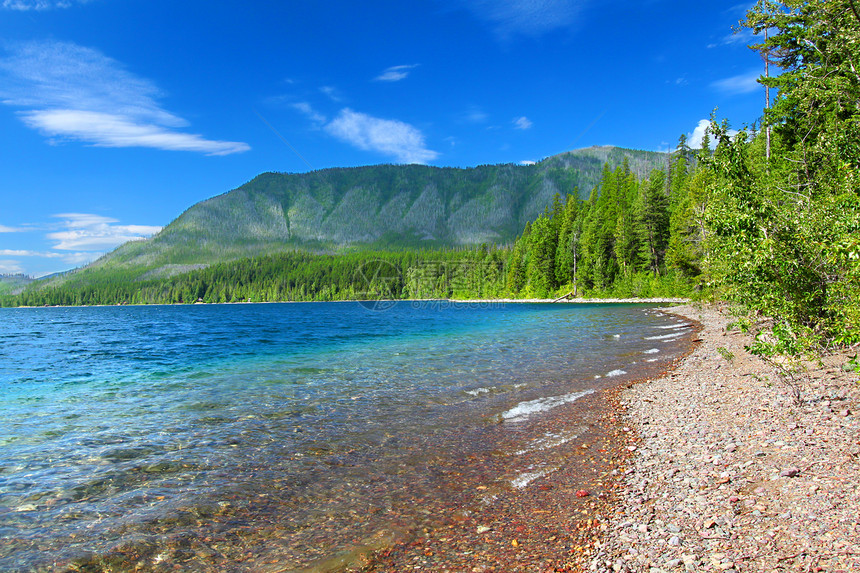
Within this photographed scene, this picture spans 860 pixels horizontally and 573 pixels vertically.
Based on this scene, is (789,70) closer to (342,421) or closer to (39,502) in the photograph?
(342,421)

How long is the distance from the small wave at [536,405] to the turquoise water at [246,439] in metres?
0.07

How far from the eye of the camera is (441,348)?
30.8m

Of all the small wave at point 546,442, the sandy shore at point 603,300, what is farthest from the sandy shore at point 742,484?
the sandy shore at point 603,300

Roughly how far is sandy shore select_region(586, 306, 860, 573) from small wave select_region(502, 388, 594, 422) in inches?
85.7

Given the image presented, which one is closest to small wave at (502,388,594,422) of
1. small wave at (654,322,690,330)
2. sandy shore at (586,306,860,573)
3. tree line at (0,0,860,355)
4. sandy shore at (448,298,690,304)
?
sandy shore at (586,306,860,573)

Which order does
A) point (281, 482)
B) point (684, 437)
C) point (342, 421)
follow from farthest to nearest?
point (342, 421) < point (684, 437) < point (281, 482)

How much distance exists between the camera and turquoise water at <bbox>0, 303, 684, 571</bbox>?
295 inches

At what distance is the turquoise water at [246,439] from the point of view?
7484mm

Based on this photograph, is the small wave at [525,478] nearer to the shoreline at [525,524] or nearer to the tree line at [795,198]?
the shoreline at [525,524]

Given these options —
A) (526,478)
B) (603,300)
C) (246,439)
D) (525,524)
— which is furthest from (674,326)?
(603,300)

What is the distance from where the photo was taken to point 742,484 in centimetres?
729

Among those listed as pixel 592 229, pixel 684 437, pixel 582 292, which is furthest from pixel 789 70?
pixel 582 292

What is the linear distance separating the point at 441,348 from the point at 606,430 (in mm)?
19903

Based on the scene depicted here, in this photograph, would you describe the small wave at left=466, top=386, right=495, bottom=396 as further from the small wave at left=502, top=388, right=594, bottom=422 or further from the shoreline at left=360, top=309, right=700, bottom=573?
the shoreline at left=360, top=309, right=700, bottom=573
